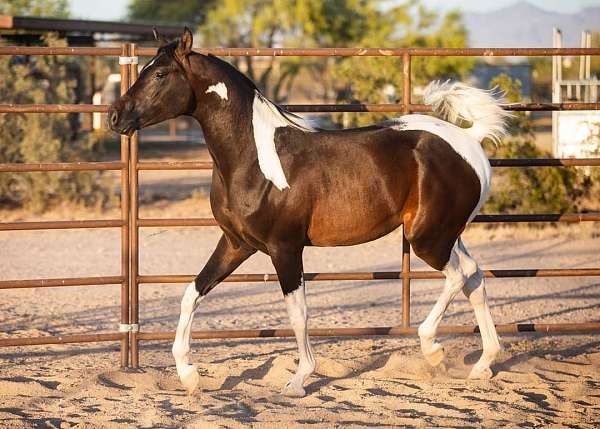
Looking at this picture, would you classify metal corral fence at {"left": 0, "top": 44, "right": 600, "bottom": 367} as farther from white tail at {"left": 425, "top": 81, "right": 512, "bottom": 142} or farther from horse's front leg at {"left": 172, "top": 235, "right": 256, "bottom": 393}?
horse's front leg at {"left": 172, "top": 235, "right": 256, "bottom": 393}

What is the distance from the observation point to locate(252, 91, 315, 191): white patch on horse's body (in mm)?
5031

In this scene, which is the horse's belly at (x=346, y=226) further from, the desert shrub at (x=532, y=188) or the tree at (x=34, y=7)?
the tree at (x=34, y=7)

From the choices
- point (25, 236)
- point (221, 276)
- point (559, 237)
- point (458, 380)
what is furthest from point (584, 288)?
point (25, 236)

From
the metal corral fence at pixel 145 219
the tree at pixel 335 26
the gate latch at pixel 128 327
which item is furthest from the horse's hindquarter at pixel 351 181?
the tree at pixel 335 26

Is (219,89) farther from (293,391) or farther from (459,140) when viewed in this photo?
(293,391)

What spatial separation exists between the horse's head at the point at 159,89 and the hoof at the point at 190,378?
132 centimetres

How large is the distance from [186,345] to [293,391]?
2.22 ft

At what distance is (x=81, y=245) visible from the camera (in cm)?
1120

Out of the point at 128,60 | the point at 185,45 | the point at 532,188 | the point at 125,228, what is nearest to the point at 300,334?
the point at 125,228

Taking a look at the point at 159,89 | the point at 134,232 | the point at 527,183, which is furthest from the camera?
the point at 527,183

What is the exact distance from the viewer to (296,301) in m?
5.12

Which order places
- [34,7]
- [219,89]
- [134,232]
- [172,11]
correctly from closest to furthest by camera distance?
[219,89] < [134,232] < [34,7] < [172,11]

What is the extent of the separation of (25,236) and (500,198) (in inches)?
237

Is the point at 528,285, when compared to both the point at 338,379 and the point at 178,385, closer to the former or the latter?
the point at 338,379
